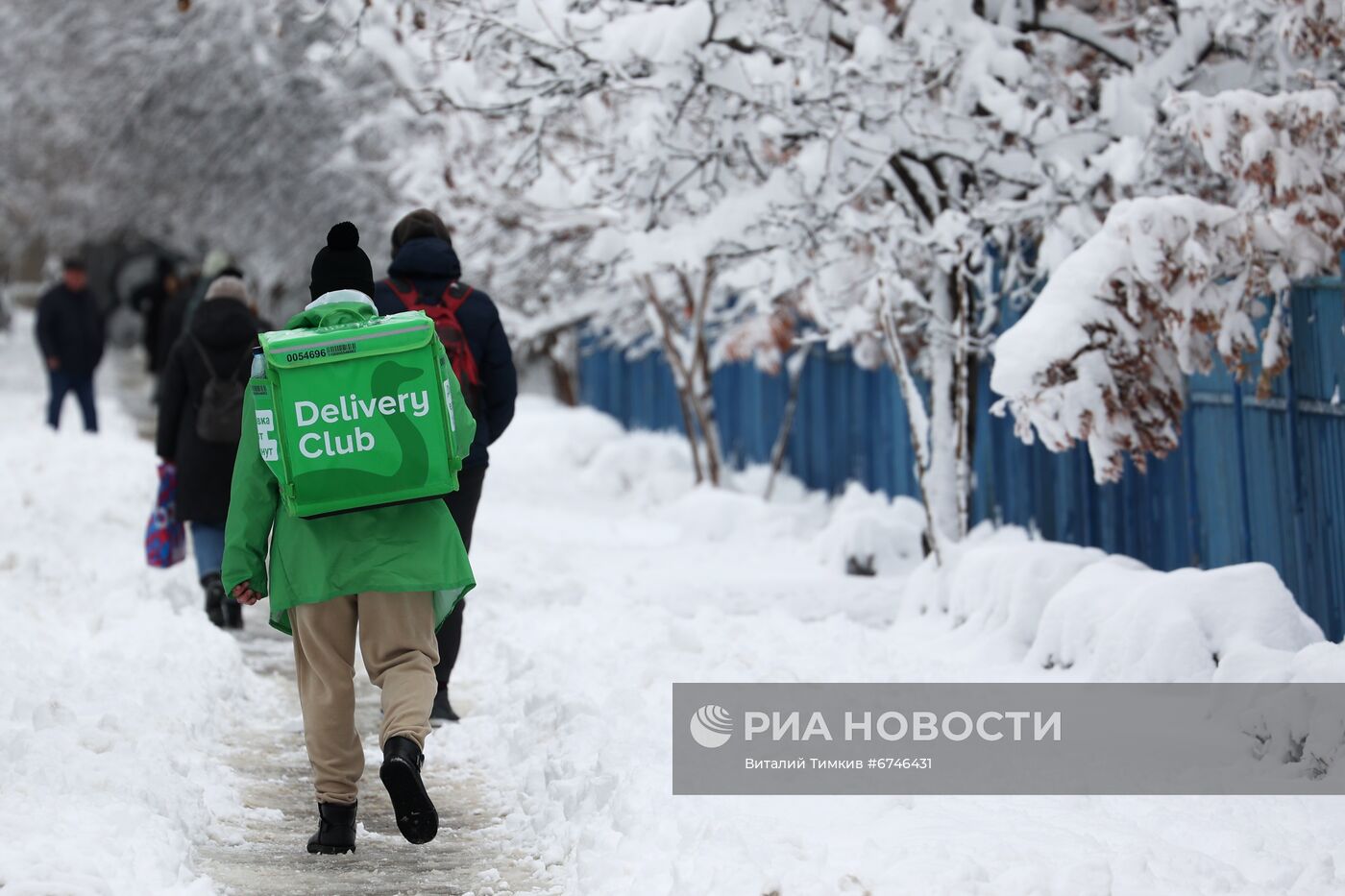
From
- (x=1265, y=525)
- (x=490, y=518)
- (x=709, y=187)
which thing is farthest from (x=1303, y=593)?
(x=490, y=518)

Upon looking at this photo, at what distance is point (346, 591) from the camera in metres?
4.59

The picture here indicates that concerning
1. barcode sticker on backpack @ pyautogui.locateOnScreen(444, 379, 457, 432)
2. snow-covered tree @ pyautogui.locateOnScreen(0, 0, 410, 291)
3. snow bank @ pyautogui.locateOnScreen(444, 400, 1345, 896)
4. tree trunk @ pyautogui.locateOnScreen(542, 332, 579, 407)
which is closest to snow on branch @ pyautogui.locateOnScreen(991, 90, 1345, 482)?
snow bank @ pyautogui.locateOnScreen(444, 400, 1345, 896)

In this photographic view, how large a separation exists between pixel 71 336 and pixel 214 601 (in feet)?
29.8

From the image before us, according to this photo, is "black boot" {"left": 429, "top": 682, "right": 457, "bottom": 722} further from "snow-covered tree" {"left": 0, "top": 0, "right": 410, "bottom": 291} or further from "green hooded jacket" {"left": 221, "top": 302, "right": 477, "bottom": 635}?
"snow-covered tree" {"left": 0, "top": 0, "right": 410, "bottom": 291}

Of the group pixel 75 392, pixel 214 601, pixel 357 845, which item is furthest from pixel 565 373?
pixel 357 845

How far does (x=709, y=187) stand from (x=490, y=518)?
4948mm

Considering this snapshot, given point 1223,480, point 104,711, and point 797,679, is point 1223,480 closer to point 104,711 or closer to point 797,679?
point 797,679

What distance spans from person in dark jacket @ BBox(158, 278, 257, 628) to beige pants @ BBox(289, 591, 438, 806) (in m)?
3.70

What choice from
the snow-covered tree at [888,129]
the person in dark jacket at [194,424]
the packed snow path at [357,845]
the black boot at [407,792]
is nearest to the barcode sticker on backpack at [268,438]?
the black boot at [407,792]

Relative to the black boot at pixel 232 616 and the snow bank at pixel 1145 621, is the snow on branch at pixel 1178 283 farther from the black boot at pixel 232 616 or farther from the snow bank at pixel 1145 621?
the black boot at pixel 232 616

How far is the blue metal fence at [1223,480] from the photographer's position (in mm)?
6719

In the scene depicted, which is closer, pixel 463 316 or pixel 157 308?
pixel 463 316

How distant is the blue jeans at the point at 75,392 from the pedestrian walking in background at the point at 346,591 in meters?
12.9

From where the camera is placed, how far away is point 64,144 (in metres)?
28.6
